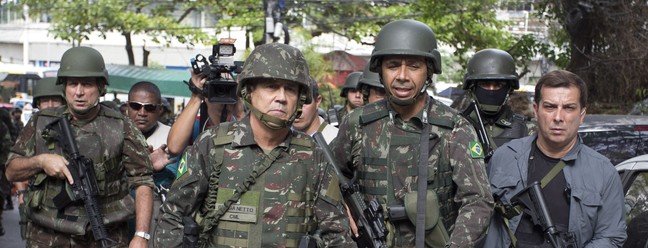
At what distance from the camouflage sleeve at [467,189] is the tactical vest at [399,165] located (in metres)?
0.05

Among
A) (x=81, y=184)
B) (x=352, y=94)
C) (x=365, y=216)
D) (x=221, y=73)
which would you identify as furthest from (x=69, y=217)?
(x=352, y=94)

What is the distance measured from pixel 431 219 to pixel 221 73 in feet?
6.44

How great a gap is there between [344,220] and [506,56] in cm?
344

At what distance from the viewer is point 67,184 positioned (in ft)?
19.9

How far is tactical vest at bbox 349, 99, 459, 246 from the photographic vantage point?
5.06 metres

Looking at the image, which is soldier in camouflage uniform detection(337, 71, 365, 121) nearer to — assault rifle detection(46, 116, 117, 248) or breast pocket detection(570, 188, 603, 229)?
assault rifle detection(46, 116, 117, 248)

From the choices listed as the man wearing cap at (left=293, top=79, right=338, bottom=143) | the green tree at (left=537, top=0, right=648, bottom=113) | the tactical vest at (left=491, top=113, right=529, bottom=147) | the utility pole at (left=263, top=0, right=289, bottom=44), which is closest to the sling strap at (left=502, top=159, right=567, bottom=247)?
the tactical vest at (left=491, top=113, right=529, bottom=147)

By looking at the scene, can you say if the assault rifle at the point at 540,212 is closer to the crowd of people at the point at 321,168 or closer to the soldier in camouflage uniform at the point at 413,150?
the crowd of people at the point at 321,168

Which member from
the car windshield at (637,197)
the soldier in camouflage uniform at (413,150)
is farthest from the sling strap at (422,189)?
the car windshield at (637,197)

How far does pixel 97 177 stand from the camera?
20.2 feet

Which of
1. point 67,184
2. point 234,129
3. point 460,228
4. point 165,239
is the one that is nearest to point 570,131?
point 460,228

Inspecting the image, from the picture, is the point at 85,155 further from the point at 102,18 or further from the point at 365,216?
the point at 102,18

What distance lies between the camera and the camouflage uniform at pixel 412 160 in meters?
4.98

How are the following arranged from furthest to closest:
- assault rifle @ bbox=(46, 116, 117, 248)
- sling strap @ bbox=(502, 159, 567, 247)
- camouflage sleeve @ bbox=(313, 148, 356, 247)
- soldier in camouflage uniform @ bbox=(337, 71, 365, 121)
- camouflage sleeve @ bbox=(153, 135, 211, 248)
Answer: soldier in camouflage uniform @ bbox=(337, 71, 365, 121), assault rifle @ bbox=(46, 116, 117, 248), sling strap @ bbox=(502, 159, 567, 247), camouflage sleeve @ bbox=(313, 148, 356, 247), camouflage sleeve @ bbox=(153, 135, 211, 248)
